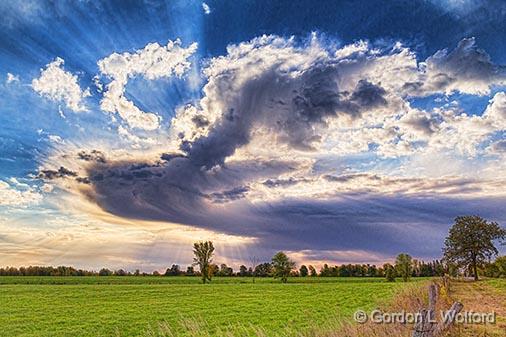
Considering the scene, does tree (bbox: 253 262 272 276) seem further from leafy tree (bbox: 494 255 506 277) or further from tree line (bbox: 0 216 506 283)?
leafy tree (bbox: 494 255 506 277)

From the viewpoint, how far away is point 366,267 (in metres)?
173

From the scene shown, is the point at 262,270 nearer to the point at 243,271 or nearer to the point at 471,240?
the point at 243,271

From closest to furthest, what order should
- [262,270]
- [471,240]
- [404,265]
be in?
[471,240], [404,265], [262,270]

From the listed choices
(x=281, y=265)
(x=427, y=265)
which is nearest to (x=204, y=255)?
(x=281, y=265)

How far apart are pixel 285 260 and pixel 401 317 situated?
118534 mm

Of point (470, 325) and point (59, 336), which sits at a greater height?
point (470, 325)

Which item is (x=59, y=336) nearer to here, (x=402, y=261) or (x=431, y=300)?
(x=431, y=300)

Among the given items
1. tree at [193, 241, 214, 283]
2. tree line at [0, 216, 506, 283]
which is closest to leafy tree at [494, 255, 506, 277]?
tree line at [0, 216, 506, 283]

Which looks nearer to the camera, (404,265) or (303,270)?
(404,265)

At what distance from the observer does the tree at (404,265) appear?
119 m

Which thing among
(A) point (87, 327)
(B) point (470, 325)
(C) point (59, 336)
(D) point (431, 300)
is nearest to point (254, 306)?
(A) point (87, 327)

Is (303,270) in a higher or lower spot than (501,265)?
lower

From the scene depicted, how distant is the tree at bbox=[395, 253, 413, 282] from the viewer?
118781mm

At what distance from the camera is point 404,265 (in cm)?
11938
